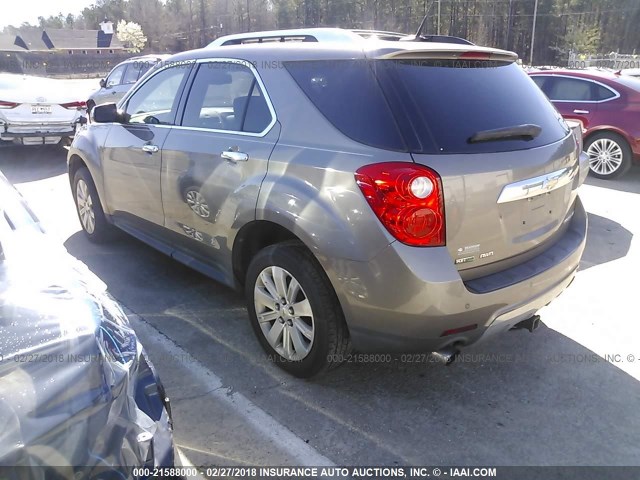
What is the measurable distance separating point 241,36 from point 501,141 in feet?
7.81

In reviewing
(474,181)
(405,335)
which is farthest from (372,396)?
(474,181)

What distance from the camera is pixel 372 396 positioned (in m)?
2.99

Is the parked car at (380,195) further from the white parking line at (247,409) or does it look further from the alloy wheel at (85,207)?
the alloy wheel at (85,207)

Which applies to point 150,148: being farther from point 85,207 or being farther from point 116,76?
point 116,76

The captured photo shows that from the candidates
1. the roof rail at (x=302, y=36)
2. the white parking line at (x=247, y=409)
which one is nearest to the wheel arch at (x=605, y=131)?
the roof rail at (x=302, y=36)

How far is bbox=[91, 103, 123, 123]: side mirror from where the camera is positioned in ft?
14.8

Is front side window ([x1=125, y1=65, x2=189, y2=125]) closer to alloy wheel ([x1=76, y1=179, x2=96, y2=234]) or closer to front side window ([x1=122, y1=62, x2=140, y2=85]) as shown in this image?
alloy wheel ([x1=76, y1=179, x2=96, y2=234])

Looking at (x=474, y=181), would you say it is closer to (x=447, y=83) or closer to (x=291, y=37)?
(x=447, y=83)

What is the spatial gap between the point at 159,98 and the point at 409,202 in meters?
2.64

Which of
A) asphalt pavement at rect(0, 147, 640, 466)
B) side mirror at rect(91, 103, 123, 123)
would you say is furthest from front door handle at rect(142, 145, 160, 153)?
asphalt pavement at rect(0, 147, 640, 466)

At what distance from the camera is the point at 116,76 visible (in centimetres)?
1320

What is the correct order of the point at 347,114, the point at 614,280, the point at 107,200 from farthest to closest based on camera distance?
1. the point at 107,200
2. the point at 614,280
3. the point at 347,114

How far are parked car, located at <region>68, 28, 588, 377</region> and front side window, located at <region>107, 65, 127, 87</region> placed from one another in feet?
34.9

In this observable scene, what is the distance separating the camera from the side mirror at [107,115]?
4496mm
